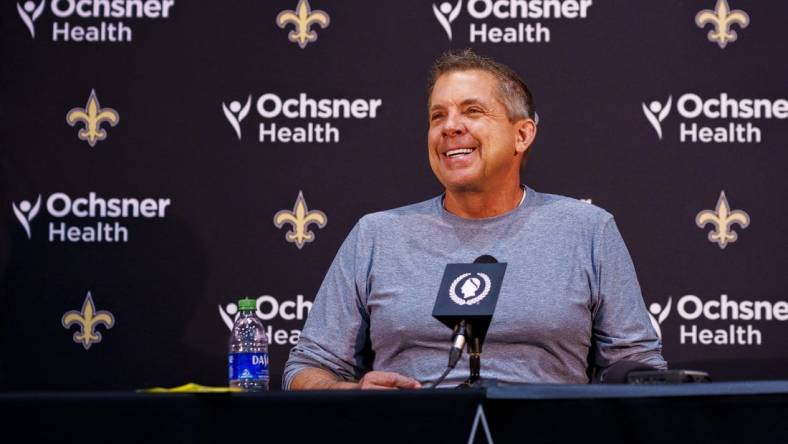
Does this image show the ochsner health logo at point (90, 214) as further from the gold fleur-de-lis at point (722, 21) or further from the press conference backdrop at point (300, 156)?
the gold fleur-de-lis at point (722, 21)

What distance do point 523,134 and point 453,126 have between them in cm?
24

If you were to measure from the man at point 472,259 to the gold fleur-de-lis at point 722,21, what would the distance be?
3.01 ft

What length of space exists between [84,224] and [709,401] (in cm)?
246

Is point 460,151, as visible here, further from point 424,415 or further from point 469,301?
point 424,415

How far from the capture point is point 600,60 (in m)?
3.42

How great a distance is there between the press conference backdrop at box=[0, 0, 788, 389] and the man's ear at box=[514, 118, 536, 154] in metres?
0.54

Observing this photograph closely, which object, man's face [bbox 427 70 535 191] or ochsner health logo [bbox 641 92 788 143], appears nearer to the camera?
man's face [bbox 427 70 535 191]

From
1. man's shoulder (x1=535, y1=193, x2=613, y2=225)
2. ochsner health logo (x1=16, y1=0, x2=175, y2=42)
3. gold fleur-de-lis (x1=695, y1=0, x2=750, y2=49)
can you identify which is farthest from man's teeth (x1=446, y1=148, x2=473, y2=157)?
ochsner health logo (x1=16, y1=0, x2=175, y2=42)

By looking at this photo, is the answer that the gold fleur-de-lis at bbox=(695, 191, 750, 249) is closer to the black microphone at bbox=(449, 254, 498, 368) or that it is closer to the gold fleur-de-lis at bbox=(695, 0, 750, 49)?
the gold fleur-de-lis at bbox=(695, 0, 750, 49)

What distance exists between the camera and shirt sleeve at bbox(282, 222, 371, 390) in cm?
269

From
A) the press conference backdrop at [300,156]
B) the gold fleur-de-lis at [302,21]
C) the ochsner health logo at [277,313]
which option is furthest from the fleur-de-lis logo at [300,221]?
the gold fleur-de-lis at [302,21]

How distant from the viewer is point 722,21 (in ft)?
11.2

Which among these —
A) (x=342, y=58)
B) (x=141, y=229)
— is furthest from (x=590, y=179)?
(x=141, y=229)

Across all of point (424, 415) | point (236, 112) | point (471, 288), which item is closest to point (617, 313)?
point (471, 288)
